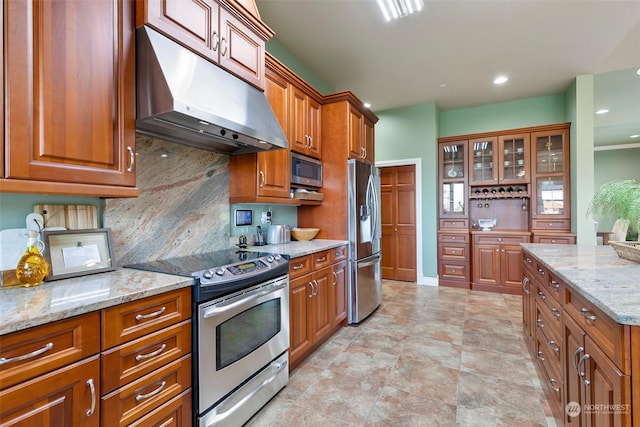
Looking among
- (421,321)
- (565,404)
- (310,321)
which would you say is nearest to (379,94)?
(421,321)

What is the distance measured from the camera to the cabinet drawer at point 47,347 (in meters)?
0.85

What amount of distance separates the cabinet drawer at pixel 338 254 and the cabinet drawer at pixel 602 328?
1761mm

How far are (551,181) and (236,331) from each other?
4.89 meters

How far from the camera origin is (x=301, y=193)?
2.83 meters

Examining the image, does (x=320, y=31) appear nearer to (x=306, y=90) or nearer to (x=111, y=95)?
(x=306, y=90)

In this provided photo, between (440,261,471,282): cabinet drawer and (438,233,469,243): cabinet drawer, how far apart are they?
0.36 meters

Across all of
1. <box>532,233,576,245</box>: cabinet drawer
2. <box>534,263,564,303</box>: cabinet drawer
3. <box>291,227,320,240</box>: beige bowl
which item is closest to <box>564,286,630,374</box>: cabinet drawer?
<box>534,263,564,303</box>: cabinet drawer

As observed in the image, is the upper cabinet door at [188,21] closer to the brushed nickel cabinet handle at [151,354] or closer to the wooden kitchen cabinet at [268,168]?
the wooden kitchen cabinet at [268,168]

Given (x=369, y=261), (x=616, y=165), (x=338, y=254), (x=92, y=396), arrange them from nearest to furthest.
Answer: (x=92, y=396) → (x=338, y=254) → (x=369, y=261) → (x=616, y=165)

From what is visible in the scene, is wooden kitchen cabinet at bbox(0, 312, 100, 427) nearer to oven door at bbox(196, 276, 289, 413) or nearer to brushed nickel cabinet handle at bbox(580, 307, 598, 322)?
oven door at bbox(196, 276, 289, 413)

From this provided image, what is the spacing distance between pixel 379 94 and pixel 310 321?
3552 millimetres

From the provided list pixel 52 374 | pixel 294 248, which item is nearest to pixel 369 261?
pixel 294 248

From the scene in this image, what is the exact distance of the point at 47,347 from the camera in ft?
3.05

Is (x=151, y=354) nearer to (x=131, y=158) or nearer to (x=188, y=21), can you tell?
(x=131, y=158)
